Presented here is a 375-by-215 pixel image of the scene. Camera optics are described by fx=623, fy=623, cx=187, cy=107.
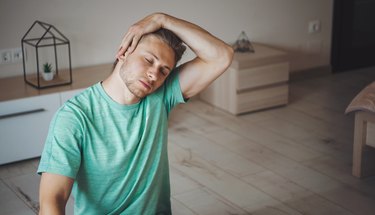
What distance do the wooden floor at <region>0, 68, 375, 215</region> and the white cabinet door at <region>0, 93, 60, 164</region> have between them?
0.08 meters

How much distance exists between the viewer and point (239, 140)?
13.2ft

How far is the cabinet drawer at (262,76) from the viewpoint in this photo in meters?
4.40

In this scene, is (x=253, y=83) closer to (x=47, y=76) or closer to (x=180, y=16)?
(x=180, y=16)

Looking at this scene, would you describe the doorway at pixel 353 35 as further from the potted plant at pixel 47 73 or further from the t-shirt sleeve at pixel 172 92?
the t-shirt sleeve at pixel 172 92

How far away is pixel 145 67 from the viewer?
1784mm

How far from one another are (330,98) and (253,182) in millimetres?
1658

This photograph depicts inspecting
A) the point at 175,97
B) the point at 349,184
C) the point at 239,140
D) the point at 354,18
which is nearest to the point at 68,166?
the point at 175,97

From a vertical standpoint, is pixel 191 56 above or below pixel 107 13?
below

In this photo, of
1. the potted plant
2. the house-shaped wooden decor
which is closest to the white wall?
the house-shaped wooden decor

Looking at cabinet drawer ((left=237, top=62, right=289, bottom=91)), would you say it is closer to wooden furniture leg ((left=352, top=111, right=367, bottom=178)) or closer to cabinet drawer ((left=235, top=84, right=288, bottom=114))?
cabinet drawer ((left=235, top=84, right=288, bottom=114))

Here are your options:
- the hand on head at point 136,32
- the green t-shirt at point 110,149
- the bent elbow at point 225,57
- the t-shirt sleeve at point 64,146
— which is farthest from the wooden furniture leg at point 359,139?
the t-shirt sleeve at point 64,146

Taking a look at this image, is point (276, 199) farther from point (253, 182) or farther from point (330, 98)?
point (330, 98)

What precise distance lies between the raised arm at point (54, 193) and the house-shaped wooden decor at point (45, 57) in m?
2.16

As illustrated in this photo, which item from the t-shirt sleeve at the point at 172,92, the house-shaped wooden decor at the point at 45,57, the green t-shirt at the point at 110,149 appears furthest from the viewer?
the house-shaped wooden decor at the point at 45,57
